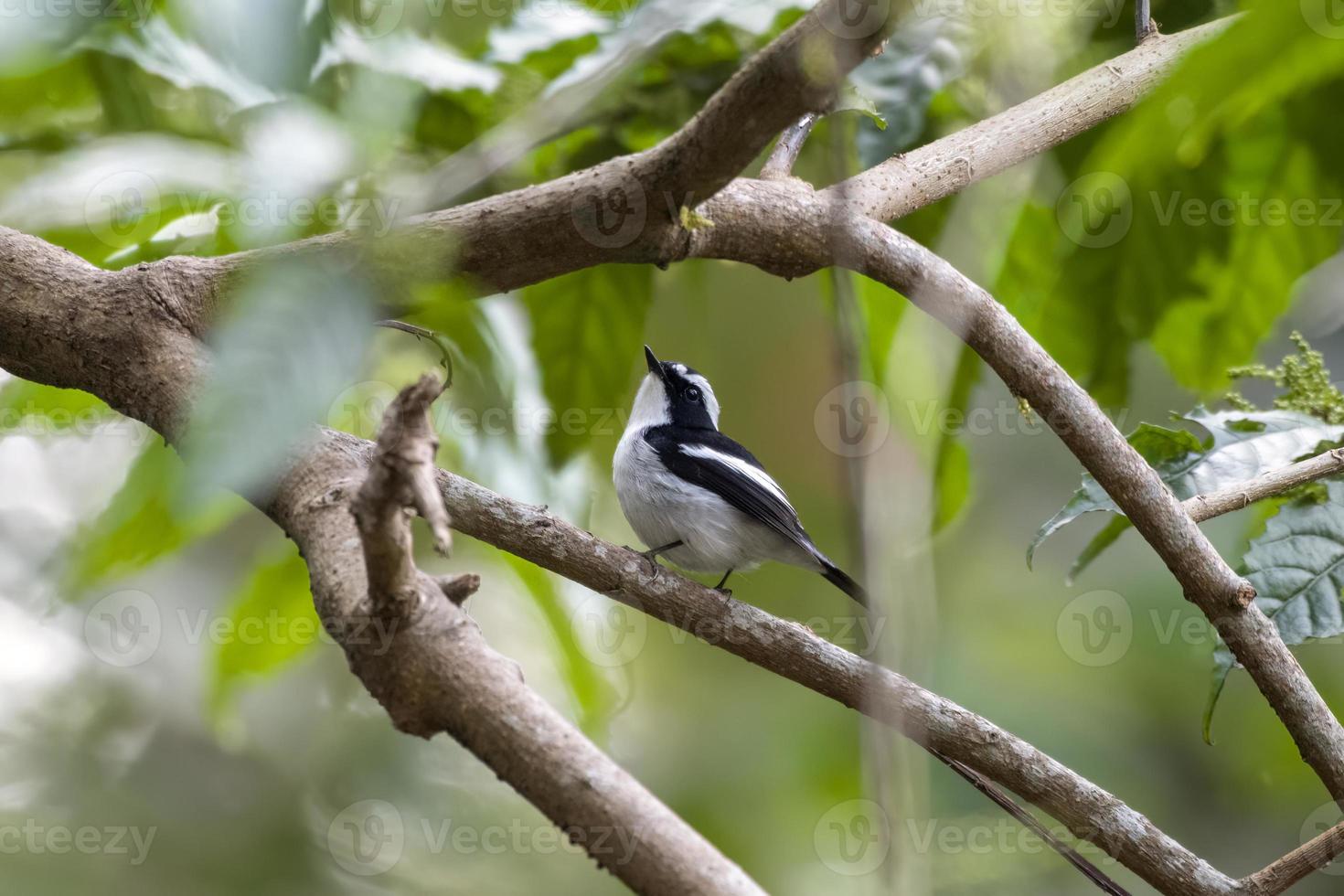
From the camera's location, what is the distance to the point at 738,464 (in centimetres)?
403

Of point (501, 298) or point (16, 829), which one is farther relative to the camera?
point (16, 829)

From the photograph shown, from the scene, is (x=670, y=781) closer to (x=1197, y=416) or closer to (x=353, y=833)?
(x=353, y=833)

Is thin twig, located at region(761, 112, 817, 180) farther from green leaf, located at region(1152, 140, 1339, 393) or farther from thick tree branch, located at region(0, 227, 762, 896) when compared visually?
thick tree branch, located at region(0, 227, 762, 896)

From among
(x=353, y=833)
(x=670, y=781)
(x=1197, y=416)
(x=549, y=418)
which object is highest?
(x=1197, y=416)

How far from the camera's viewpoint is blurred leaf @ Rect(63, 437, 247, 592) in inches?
95.7

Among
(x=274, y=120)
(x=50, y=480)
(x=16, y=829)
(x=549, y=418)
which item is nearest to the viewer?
(x=274, y=120)

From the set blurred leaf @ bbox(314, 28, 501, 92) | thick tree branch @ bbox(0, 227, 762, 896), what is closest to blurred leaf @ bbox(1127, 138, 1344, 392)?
blurred leaf @ bbox(314, 28, 501, 92)

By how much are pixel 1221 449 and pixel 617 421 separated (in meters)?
2.12

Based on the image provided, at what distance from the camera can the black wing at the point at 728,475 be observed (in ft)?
12.6

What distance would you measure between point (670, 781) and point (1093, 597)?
2.18m

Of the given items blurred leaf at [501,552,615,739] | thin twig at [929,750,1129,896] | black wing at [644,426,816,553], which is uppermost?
black wing at [644,426,816,553]

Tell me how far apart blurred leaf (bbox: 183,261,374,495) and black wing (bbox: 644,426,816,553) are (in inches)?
113

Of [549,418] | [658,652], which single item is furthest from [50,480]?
[549,418]

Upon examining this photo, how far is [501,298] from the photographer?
9.53 feet
